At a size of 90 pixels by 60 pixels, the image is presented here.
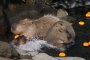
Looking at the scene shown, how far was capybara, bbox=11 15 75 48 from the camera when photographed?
11.8 m

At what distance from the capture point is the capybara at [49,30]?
1183 cm

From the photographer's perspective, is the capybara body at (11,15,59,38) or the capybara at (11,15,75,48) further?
the capybara body at (11,15,59,38)

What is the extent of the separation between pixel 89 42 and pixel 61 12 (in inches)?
192

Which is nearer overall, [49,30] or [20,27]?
[49,30]

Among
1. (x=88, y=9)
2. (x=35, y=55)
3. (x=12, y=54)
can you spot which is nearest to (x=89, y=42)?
(x=35, y=55)

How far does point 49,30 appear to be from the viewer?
12094 millimetres

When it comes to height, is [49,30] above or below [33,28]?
below

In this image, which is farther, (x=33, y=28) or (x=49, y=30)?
(x=33, y=28)

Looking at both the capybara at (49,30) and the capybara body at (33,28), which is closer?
the capybara at (49,30)

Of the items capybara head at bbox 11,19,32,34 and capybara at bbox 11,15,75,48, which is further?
capybara head at bbox 11,19,32,34

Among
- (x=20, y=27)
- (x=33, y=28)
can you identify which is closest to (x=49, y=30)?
(x=33, y=28)

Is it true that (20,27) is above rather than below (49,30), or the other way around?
above

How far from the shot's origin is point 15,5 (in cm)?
1587

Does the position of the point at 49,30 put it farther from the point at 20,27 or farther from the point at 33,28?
the point at 20,27
